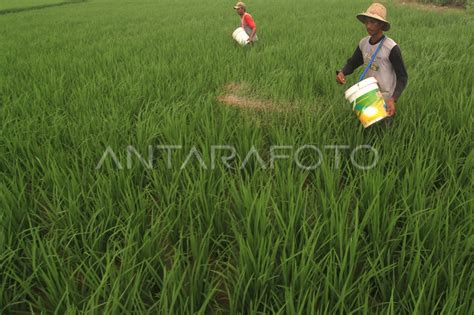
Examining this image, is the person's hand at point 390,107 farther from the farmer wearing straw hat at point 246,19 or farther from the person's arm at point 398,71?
the farmer wearing straw hat at point 246,19

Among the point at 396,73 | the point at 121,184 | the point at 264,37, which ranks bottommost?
the point at 121,184

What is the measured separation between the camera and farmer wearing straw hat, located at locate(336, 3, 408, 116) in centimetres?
161

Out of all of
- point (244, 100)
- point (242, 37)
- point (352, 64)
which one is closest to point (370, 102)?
point (352, 64)

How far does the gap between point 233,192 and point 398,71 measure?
1.18 metres

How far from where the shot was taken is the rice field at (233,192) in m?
0.85

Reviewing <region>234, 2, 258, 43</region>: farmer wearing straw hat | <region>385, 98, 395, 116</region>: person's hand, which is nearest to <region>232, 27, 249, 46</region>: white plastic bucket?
<region>234, 2, 258, 43</region>: farmer wearing straw hat

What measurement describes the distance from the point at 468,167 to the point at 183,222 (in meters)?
1.21

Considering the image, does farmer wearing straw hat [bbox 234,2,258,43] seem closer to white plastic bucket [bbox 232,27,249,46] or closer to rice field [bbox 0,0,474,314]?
white plastic bucket [bbox 232,27,249,46]

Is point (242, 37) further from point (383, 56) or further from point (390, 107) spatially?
point (390, 107)

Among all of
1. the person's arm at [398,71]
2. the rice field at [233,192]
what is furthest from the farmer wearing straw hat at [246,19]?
the person's arm at [398,71]

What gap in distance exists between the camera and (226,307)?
3.06 feet

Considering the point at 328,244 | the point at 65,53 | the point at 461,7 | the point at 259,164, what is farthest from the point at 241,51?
the point at 461,7

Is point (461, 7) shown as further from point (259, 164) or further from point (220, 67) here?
point (259, 164)

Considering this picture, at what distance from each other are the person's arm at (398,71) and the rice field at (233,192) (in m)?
0.18
